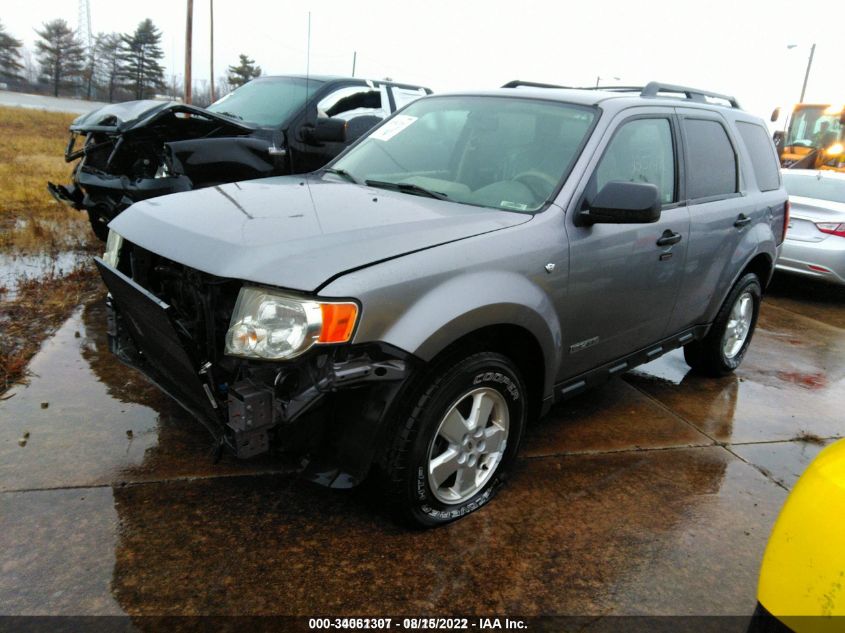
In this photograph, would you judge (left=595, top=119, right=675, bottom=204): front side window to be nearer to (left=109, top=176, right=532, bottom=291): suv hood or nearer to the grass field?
(left=109, top=176, right=532, bottom=291): suv hood

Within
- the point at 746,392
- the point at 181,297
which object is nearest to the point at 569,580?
the point at 181,297

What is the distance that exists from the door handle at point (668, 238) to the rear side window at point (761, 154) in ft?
4.75

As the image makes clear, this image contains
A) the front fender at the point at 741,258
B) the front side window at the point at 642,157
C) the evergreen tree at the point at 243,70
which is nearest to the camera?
the front side window at the point at 642,157

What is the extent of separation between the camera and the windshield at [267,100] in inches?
276

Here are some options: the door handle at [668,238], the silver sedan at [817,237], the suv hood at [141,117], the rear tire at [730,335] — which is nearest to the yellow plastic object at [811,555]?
the door handle at [668,238]

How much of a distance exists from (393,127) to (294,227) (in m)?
1.63

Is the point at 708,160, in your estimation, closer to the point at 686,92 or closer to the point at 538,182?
the point at 686,92

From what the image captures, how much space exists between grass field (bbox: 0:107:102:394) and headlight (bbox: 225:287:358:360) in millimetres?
2314

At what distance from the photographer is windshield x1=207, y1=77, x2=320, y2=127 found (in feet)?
23.0

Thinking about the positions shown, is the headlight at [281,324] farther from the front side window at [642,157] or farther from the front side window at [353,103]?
the front side window at [353,103]

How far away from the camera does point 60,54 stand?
85.1 m

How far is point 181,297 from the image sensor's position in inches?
109

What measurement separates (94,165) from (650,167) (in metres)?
5.29

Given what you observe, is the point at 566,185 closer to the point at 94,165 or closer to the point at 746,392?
the point at 746,392
